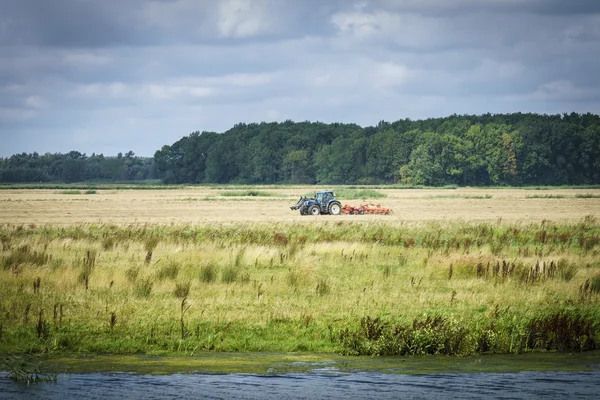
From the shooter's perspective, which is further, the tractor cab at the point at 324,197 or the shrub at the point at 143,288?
the tractor cab at the point at 324,197

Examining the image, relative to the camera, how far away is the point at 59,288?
22.8m

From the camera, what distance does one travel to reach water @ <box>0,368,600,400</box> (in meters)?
14.3

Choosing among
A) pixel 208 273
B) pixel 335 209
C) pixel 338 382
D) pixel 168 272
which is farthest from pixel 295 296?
pixel 335 209

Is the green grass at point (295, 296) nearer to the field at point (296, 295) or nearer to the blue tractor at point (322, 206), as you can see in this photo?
the field at point (296, 295)

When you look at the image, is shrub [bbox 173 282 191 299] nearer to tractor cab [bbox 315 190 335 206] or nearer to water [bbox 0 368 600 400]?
water [bbox 0 368 600 400]

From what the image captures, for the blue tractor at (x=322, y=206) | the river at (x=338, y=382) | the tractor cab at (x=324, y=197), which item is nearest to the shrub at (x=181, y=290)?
the river at (x=338, y=382)

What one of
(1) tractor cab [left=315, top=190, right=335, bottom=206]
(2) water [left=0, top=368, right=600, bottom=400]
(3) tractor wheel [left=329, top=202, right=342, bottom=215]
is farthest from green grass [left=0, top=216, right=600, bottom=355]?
(1) tractor cab [left=315, top=190, right=335, bottom=206]

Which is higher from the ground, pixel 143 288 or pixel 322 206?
pixel 322 206

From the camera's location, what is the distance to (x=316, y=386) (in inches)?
584

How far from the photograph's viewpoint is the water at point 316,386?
563 inches

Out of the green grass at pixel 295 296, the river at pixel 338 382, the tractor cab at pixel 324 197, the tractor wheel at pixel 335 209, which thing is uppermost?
the tractor cab at pixel 324 197

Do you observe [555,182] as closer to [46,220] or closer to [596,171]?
[596,171]

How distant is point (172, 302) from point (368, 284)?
5882 millimetres

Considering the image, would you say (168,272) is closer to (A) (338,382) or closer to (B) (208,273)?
(B) (208,273)
